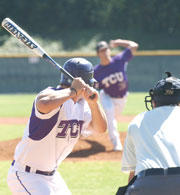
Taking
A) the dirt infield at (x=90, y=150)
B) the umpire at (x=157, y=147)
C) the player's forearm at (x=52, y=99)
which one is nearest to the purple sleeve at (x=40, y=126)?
→ the player's forearm at (x=52, y=99)

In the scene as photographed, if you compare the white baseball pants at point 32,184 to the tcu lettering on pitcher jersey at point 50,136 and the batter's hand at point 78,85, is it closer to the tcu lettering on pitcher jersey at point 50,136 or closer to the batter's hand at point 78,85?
the tcu lettering on pitcher jersey at point 50,136

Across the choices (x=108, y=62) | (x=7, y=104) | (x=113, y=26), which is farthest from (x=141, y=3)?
(x=108, y=62)

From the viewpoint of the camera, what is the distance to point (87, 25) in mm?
43906

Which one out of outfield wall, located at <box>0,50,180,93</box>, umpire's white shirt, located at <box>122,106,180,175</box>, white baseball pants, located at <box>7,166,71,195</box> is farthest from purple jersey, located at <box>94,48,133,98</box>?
outfield wall, located at <box>0,50,180,93</box>

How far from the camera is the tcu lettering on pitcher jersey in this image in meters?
4.23

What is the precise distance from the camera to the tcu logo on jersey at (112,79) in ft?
34.1

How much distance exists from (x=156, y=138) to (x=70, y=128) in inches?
47.0

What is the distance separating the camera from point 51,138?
4.29 meters

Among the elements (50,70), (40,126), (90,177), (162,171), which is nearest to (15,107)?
(50,70)

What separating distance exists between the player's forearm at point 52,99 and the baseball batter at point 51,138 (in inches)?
1.8

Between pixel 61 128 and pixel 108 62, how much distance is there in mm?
6285

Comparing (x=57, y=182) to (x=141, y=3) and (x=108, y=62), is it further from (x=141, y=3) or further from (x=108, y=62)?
(x=141, y=3)

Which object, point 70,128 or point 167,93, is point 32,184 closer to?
point 70,128

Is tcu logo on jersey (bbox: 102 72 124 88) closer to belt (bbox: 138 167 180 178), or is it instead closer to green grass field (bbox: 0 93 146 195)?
green grass field (bbox: 0 93 146 195)
